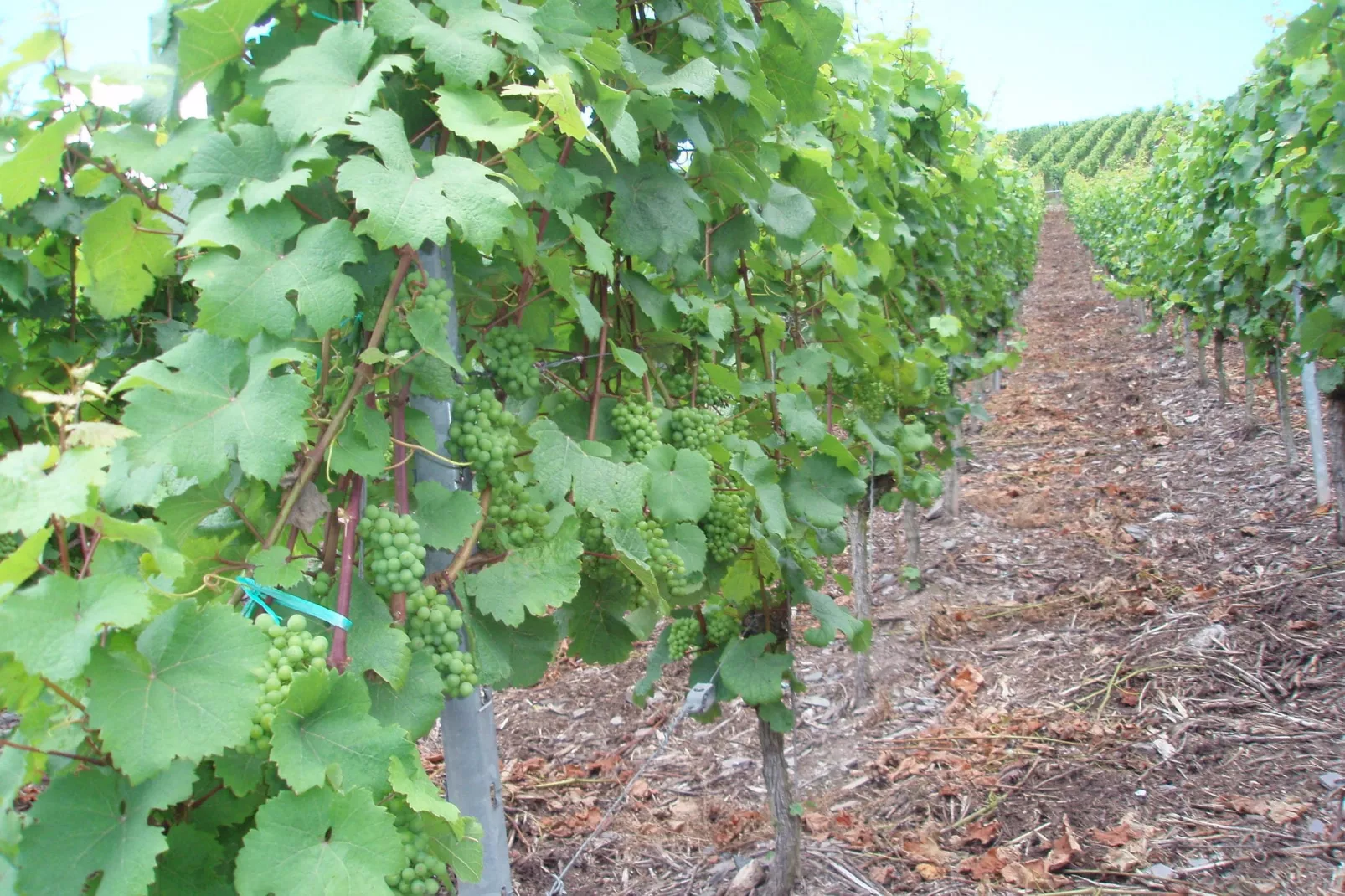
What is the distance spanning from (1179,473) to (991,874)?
17.9 ft

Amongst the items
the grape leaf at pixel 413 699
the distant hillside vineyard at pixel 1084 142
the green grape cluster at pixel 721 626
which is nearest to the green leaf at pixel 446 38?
the grape leaf at pixel 413 699

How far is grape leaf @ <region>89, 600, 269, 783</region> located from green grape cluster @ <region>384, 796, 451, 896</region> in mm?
233

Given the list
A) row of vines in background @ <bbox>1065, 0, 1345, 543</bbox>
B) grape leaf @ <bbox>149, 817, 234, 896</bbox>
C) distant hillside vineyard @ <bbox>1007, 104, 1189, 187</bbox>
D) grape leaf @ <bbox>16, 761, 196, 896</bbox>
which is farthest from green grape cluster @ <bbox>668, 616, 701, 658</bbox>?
distant hillside vineyard @ <bbox>1007, 104, 1189, 187</bbox>

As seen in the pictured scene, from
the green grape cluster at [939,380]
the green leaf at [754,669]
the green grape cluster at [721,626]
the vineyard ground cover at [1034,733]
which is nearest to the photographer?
the green leaf at [754,669]

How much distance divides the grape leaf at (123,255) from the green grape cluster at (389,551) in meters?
0.53

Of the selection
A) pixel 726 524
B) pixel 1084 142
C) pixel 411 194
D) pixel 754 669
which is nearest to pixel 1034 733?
pixel 754 669

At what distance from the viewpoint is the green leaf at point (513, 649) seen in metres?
1.53

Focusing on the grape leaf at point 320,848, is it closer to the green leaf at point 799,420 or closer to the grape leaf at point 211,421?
the grape leaf at point 211,421

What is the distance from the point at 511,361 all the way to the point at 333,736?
79 cm

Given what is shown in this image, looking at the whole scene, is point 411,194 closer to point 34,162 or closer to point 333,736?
point 34,162

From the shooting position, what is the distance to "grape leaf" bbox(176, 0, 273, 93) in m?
1.26

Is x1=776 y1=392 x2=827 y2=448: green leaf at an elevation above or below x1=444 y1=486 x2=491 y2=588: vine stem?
above

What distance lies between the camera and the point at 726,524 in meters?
2.23

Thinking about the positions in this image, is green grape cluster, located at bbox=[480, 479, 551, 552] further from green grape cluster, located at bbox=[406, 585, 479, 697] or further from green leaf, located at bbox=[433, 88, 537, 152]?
green leaf, located at bbox=[433, 88, 537, 152]
